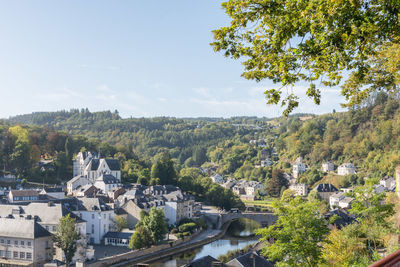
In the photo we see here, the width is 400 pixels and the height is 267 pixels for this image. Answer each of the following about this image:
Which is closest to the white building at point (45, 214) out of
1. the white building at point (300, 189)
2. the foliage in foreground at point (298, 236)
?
the foliage in foreground at point (298, 236)

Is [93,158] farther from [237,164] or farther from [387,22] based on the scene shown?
[387,22]

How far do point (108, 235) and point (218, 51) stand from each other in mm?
34204

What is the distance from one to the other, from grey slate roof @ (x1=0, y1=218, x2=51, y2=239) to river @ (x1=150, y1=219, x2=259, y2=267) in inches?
356

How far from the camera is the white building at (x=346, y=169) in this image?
79287 millimetres

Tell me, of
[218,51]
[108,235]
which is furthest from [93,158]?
[218,51]

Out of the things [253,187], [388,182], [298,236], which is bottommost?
[253,187]

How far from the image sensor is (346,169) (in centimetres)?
7981

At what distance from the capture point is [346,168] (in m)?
79.8

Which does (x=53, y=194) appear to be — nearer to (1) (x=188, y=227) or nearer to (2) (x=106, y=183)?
(2) (x=106, y=183)

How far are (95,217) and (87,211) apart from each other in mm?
1062

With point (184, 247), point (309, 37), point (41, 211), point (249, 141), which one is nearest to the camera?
point (309, 37)

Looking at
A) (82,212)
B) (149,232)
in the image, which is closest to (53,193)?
(82,212)

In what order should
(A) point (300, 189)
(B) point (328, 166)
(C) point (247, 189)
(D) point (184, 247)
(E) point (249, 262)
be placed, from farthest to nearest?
(B) point (328, 166)
(C) point (247, 189)
(A) point (300, 189)
(D) point (184, 247)
(E) point (249, 262)

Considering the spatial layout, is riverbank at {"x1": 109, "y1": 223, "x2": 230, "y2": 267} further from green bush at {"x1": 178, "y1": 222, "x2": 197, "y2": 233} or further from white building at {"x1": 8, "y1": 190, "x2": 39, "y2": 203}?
white building at {"x1": 8, "y1": 190, "x2": 39, "y2": 203}
